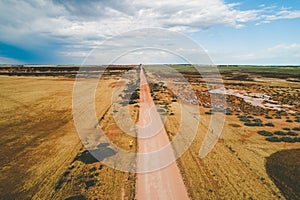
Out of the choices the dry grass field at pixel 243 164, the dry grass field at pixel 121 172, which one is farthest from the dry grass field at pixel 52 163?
the dry grass field at pixel 243 164

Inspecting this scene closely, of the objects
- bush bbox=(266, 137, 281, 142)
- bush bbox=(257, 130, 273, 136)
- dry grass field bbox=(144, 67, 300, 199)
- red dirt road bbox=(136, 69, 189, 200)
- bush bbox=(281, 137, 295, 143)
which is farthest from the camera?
bush bbox=(257, 130, 273, 136)

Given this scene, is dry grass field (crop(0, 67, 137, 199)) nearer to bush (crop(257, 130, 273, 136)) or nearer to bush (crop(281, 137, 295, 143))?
bush (crop(257, 130, 273, 136))

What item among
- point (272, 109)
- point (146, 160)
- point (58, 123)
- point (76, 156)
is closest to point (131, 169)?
point (146, 160)

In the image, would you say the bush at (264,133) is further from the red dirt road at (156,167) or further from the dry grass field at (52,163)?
the dry grass field at (52,163)

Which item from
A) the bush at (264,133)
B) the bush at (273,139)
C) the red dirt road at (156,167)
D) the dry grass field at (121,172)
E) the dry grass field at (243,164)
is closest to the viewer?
the red dirt road at (156,167)

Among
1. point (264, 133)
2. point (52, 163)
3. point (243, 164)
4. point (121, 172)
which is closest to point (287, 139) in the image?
point (264, 133)

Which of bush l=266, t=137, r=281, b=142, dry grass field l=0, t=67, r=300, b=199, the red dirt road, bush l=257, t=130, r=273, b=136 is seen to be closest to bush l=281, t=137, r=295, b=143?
dry grass field l=0, t=67, r=300, b=199

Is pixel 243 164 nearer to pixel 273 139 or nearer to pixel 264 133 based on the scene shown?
pixel 273 139

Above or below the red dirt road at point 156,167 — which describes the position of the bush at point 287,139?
below
